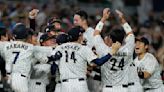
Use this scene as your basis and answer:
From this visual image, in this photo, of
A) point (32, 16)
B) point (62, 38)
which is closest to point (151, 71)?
point (62, 38)

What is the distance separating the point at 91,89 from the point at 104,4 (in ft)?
41.6

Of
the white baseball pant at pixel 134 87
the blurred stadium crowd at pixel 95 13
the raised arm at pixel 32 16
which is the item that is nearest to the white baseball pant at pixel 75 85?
the white baseball pant at pixel 134 87

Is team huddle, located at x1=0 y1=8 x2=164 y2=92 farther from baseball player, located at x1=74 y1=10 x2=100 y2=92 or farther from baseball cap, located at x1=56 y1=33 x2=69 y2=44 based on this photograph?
baseball player, located at x1=74 y1=10 x2=100 y2=92

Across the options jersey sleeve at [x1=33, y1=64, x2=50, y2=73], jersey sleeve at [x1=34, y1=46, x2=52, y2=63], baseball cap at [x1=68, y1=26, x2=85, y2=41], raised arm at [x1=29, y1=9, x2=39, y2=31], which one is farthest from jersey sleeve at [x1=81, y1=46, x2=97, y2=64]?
raised arm at [x1=29, y1=9, x2=39, y2=31]

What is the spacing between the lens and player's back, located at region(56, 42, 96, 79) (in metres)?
12.5

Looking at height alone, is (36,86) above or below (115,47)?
below

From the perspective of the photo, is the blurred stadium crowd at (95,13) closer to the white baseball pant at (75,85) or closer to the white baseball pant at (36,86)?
the white baseball pant at (36,86)

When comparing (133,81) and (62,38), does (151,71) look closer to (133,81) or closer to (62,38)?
(133,81)

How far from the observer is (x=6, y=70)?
13.0 meters

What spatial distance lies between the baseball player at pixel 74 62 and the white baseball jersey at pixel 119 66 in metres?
0.28

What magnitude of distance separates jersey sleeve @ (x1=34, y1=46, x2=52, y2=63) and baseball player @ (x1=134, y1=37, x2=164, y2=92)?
6.58ft

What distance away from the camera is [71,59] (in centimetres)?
1252

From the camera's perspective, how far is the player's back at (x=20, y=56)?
12742 mm

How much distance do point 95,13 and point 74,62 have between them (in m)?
13.1
